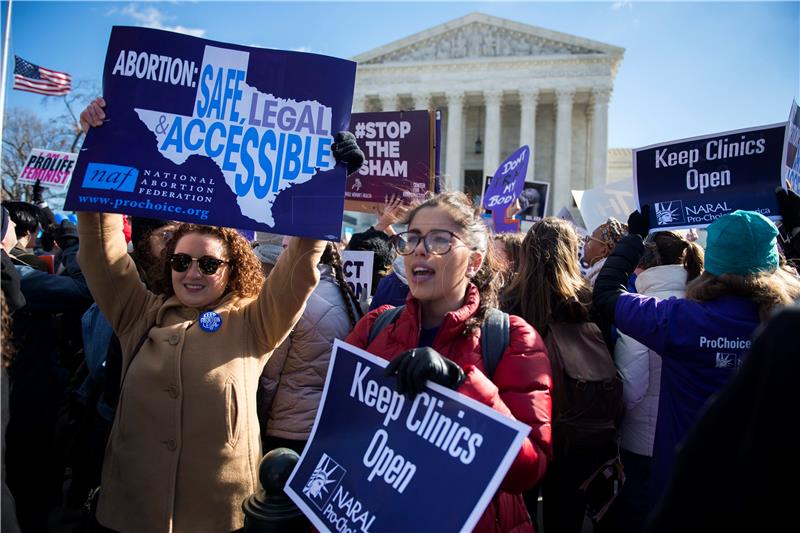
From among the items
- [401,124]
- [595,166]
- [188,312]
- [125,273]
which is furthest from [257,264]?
[595,166]

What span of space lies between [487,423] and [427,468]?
0.78 feet

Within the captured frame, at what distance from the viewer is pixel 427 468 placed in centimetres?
140

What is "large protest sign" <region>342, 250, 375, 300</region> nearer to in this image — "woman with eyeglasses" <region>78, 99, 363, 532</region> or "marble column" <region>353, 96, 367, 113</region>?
"woman with eyeglasses" <region>78, 99, 363, 532</region>

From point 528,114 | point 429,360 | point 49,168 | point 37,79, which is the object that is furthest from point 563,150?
point 429,360

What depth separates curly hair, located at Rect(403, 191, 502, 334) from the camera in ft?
6.19

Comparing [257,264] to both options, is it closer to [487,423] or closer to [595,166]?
[487,423]

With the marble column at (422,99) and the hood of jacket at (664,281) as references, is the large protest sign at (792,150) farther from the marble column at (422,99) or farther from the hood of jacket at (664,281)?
the marble column at (422,99)

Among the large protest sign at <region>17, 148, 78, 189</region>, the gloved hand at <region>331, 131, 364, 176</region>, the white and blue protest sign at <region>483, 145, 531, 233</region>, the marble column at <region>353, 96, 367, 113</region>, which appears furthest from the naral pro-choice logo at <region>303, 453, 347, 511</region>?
the marble column at <region>353, 96, 367, 113</region>

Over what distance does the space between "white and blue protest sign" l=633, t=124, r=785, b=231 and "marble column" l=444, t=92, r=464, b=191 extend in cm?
3363

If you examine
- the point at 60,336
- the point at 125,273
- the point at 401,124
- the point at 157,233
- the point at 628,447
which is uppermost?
the point at 401,124

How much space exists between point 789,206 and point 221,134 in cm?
318

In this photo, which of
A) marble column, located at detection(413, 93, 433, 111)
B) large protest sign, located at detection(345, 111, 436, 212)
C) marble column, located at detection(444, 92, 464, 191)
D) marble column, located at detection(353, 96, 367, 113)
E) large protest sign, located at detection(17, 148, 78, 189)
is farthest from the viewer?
marble column, located at detection(353, 96, 367, 113)

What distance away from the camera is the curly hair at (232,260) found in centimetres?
230

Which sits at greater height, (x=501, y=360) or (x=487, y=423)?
(x=501, y=360)
